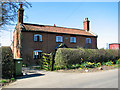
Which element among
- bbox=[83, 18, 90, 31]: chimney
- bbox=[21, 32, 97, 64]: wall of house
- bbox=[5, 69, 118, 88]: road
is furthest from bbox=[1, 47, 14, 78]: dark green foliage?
bbox=[83, 18, 90, 31]: chimney

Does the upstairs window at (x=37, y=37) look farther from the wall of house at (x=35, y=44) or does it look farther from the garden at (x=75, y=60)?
the garden at (x=75, y=60)

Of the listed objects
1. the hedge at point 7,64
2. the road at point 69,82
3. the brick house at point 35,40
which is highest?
the brick house at point 35,40

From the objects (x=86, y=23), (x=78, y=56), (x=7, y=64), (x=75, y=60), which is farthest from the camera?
(x=86, y=23)

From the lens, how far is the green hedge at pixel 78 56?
12.1m

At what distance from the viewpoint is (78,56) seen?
1290 centimetres

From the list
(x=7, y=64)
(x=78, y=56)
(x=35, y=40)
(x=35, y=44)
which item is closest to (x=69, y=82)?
(x=7, y=64)

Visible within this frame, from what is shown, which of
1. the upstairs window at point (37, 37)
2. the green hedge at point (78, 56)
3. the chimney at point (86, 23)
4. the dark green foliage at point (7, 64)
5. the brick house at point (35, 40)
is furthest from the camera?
the chimney at point (86, 23)

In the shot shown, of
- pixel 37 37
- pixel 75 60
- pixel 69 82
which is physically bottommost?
pixel 69 82

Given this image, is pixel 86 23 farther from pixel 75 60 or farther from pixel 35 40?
pixel 75 60

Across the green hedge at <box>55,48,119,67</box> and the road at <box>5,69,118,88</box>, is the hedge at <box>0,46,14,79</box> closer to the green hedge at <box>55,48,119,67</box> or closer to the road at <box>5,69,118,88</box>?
the road at <box>5,69,118,88</box>

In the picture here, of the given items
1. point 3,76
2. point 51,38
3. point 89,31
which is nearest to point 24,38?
point 51,38

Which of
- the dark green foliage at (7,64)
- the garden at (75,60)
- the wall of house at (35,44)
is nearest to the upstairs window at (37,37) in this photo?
the wall of house at (35,44)

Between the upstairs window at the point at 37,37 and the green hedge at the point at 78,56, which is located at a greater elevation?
the upstairs window at the point at 37,37

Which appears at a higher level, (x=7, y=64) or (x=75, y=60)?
(x=7, y=64)
